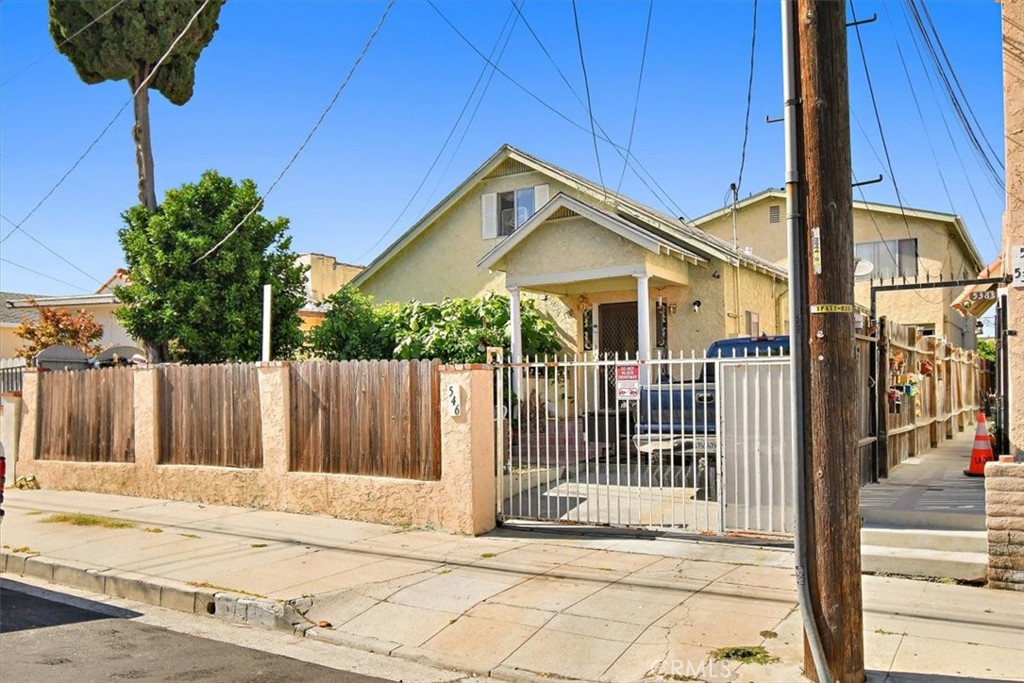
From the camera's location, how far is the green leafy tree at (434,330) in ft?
56.1

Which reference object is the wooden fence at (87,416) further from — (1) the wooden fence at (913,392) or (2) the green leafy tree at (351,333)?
(1) the wooden fence at (913,392)

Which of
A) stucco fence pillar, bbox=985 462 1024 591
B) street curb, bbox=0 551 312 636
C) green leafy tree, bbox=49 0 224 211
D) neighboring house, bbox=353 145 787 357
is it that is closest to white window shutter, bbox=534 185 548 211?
neighboring house, bbox=353 145 787 357

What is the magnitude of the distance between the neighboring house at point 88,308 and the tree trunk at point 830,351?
23976mm

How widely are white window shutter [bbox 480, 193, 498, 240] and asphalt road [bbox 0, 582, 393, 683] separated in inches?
519

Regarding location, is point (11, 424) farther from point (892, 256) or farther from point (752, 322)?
point (892, 256)

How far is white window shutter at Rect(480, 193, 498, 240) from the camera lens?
19.3 meters

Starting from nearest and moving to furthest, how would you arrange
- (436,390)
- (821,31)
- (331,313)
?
(821,31) → (436,390) → (331,313)

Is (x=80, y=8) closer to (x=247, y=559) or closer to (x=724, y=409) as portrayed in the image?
(x=247, y=559)

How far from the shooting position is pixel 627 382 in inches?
361

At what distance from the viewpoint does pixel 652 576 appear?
7.52 meters

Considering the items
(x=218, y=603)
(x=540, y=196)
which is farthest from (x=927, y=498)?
(x=540, y=196)

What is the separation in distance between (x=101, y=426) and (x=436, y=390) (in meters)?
7.02

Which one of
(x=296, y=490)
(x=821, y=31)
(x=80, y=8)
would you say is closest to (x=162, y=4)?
(x=80, y=8)

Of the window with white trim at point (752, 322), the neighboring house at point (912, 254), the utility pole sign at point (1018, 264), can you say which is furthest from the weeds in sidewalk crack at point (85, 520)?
the neighboring house at point (912, 254)
